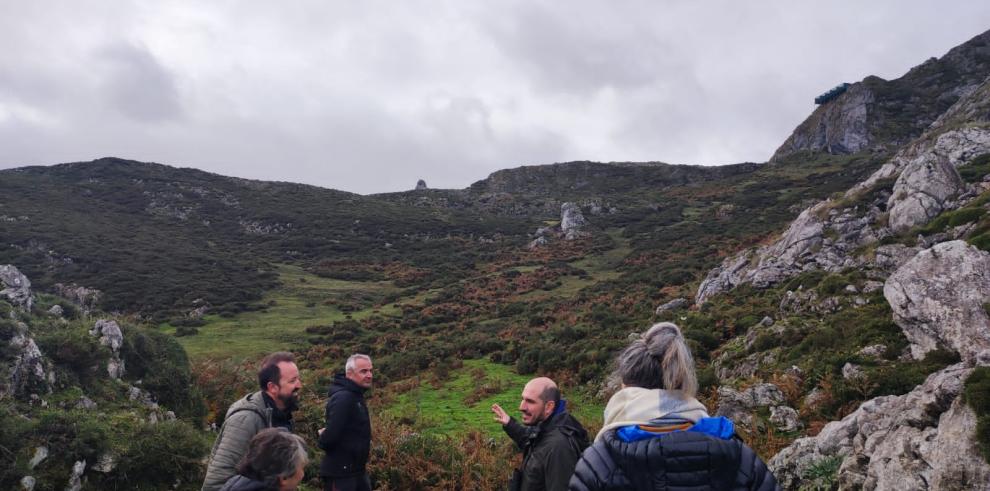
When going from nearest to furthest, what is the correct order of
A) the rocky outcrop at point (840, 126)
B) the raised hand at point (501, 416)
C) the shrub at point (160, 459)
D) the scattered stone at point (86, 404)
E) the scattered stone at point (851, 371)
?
the raised hand at point (501, 416) → the shrub at point (160, 459) → the scattered stone at point (86, 404) → the scattered stone at point (851, 371) → the rocky outcrop at point (840, 126)

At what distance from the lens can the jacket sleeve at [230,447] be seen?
3857mm

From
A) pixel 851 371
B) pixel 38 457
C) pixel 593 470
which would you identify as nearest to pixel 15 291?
pixel 38 457

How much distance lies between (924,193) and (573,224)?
139ft

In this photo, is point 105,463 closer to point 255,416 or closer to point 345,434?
point 345,434

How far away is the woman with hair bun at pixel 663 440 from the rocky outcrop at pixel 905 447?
121 inches

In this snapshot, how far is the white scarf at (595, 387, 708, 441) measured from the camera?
2.51 m

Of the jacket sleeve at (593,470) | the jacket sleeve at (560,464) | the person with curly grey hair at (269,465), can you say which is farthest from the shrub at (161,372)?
the jacket sleeve at (593,470)

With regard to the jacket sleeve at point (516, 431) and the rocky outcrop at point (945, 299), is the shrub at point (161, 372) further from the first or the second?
the rocky outcrop at point (945, 299)

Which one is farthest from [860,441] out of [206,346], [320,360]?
[206,346]

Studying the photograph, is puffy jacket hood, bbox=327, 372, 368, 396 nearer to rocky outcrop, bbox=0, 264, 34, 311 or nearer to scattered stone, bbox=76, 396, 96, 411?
scattered stone, bbox=76, 396, 96, 411

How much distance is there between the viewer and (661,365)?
2676mm

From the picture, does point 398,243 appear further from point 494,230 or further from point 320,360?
point 320,360

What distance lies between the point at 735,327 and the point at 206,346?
68.0ft

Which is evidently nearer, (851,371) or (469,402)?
(851,371)
